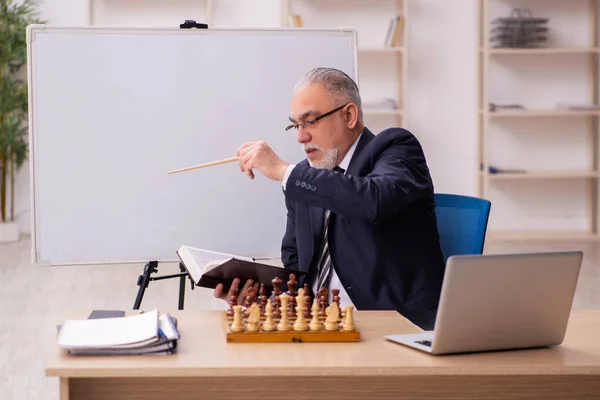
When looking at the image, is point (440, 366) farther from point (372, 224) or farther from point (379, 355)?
point (372, 224)

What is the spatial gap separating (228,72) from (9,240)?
4.16 metres

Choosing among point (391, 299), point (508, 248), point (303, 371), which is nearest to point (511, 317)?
point (303, 371)

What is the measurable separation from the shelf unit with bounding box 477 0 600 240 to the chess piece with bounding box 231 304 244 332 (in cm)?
553

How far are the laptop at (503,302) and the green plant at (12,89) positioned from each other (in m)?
5.48

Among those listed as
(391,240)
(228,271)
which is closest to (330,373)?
(228,271)

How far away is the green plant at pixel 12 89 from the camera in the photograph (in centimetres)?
646

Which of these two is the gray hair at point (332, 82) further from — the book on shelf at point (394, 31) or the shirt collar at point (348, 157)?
the book on shelf at point (394, 31)

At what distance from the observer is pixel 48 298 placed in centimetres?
479

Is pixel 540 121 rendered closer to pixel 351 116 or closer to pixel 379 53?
pixel 379 53

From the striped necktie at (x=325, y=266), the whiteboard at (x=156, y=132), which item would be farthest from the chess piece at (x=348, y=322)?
the whiteboard at (x=156, y=132)

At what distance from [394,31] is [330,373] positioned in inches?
221

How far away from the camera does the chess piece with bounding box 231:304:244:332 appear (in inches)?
63.2

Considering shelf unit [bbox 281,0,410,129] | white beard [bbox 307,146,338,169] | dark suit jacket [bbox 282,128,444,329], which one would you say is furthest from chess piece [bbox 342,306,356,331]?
shelf unit [bbox 281,0,410,129]

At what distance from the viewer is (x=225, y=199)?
3121 millimetres
